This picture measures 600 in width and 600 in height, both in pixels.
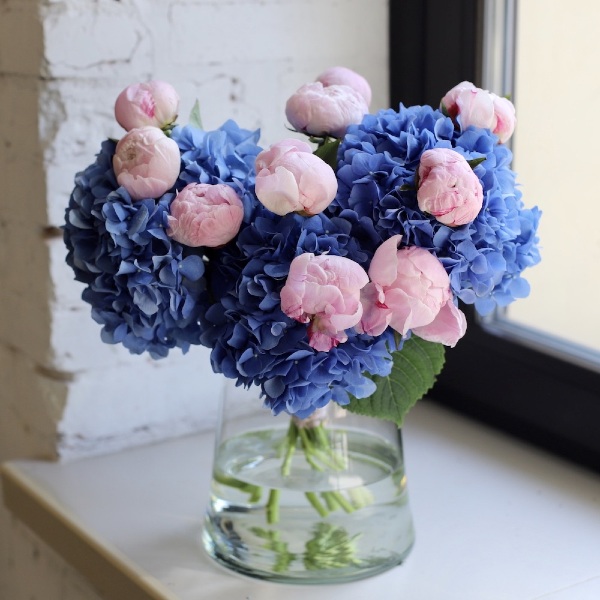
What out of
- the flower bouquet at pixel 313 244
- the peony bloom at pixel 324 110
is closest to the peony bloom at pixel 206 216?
the flower bouquet at pixel 313 244

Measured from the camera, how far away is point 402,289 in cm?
67

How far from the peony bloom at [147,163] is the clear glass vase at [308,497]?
234 millimetres

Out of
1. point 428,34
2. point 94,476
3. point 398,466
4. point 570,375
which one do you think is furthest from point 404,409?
point 428,34

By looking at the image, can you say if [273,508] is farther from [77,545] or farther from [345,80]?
[345,80]

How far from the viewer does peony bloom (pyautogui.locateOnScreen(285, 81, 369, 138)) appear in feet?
2.55

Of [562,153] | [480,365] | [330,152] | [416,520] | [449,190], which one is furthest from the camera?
[480,365]

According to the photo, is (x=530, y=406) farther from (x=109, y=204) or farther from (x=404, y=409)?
(x=109, y=204)

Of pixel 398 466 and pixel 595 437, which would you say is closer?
pixel 398 466

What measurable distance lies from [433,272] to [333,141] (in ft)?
0.54

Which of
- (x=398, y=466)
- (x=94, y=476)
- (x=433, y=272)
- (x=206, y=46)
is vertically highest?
(x=206, y=46)

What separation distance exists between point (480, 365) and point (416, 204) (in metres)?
0.53

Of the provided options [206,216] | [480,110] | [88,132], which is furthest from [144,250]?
[88,132]

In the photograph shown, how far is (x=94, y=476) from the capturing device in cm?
110

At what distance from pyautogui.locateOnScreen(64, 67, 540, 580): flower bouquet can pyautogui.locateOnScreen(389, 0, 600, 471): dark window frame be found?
323mm
